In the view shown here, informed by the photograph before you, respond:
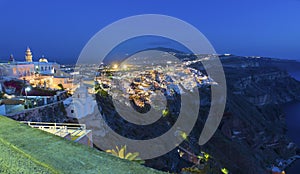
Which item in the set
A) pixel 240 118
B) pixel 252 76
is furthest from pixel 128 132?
pixel 252 76

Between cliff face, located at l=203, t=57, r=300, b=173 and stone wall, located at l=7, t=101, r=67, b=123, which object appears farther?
cliff face, located at l=203, t=57, r=300, b=173

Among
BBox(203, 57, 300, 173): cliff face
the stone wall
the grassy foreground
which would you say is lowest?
BBox(203, 57, 300, 173): cliff face

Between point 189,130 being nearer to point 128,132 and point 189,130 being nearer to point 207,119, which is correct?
point 207,119

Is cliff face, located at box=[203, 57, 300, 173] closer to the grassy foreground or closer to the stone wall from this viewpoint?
the stone wall

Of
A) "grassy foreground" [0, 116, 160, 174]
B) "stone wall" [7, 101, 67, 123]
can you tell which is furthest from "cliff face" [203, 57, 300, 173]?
"grassy foreground" [0, 116, 160, 174]

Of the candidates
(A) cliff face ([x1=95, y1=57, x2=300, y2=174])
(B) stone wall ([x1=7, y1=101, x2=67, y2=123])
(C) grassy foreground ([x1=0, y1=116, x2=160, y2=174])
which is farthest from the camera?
(A) cliff face ([x1=95, y1=57, x2=300, y2=174])

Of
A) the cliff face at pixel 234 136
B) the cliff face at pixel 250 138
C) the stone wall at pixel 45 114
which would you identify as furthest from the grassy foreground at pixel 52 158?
the cliff face at pixel 250 138

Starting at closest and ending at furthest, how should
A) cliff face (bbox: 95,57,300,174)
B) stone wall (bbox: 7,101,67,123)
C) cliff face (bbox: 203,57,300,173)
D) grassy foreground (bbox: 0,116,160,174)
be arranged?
grassy foreground (bbox: 0,116,160,174) < stone wall (bbox: 7,101,67,123) < cliff face (bbox: 95,57,300,174) < cliff face (bbox: 203,57,300,173)

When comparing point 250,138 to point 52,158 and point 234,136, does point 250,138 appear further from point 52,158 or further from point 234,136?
point 52,158
